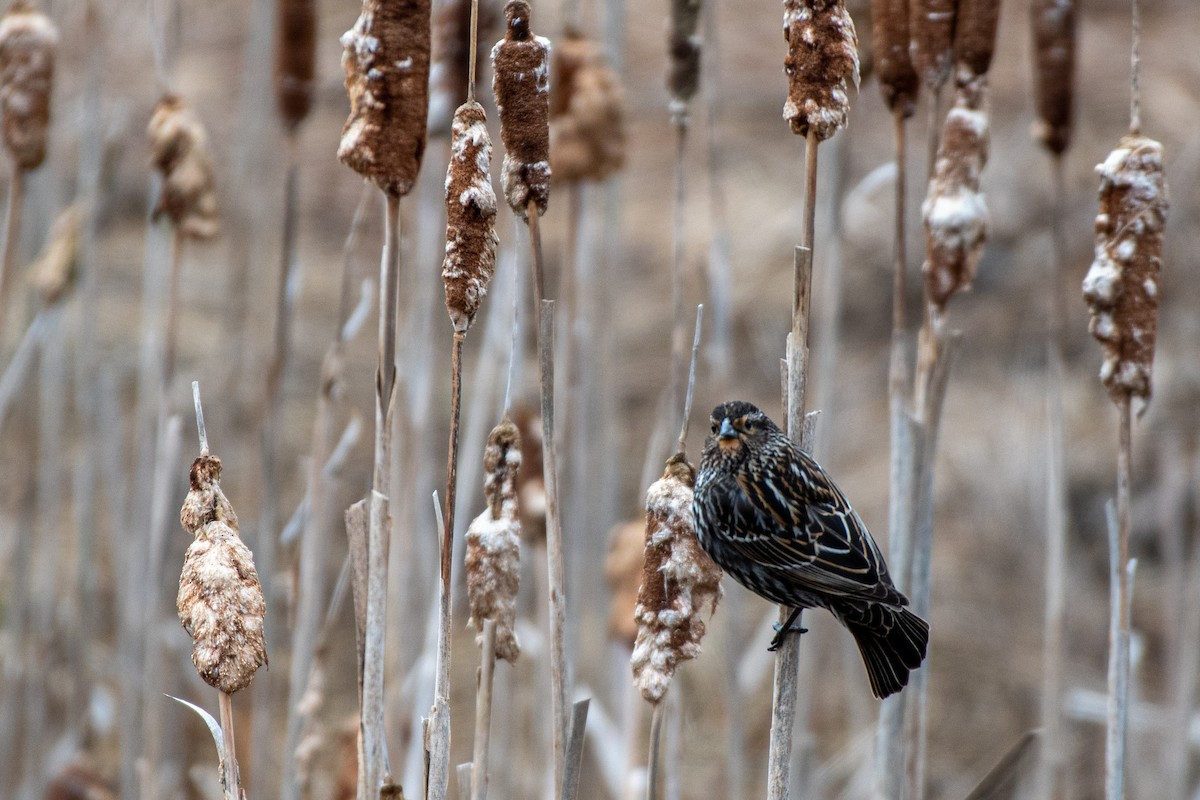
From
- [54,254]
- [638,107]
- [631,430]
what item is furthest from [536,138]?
[638,107]

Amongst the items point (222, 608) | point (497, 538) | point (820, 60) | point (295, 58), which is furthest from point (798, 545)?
point (295, 58)

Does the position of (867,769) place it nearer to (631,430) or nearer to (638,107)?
(631,430)

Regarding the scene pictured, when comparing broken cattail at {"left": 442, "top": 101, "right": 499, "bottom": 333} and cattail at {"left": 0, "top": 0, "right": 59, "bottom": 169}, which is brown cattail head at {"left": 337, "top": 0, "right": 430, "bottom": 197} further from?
cattail at {"left": 0, "top": 0, "right": 59, "bottom": 169}

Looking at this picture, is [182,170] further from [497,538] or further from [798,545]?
[798,545]

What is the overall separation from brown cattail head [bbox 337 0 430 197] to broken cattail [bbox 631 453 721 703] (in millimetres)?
533

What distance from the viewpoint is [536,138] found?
146 cm

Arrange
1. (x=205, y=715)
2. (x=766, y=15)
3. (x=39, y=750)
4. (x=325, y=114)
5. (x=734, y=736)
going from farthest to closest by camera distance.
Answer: (x=766, y=15)
(x=325, y=114)
(x=39, y=750)
(x=734, y=736)
(x=205, y=715)

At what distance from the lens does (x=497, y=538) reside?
1.53 metres

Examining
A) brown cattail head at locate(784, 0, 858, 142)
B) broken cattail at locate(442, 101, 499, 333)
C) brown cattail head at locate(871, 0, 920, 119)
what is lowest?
broken cattail at locate(442, 101, 499, 333)

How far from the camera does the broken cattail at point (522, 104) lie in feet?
4.68

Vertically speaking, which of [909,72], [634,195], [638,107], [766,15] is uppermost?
[766,15]

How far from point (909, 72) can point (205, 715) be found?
4.70ft

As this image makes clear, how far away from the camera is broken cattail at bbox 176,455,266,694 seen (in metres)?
1.29

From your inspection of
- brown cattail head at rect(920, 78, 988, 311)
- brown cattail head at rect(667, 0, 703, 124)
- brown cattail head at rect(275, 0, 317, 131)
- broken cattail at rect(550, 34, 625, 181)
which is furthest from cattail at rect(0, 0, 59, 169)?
brown cattail head at rect(920, 78, 988, 311)
